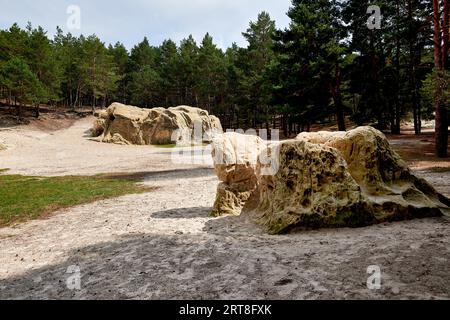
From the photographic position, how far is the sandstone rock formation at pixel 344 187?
8.26 m

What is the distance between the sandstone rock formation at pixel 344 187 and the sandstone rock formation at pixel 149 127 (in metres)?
39.4

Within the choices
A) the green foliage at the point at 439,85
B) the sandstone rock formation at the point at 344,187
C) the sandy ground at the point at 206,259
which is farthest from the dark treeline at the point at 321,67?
the sandy ground at the point at 206,259

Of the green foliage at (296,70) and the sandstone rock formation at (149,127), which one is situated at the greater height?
the green foliage at (296,70)

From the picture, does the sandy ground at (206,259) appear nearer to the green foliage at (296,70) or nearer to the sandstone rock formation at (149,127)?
the green foliage at (296,70)

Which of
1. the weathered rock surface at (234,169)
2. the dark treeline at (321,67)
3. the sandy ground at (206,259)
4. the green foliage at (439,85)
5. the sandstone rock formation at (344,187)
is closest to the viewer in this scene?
the sandy ground at (206,259)

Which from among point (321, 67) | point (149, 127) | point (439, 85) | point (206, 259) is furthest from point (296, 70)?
point (206, 259)

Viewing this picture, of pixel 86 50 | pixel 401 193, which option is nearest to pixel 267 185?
pixel 401 193

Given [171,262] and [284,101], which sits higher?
[284,101]

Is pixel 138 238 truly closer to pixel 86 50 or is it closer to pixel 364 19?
pixel 364 19

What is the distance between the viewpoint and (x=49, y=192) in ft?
56.6

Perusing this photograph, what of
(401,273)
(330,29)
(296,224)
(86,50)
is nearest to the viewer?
(401,273)

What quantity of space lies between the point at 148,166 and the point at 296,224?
2103 cm
